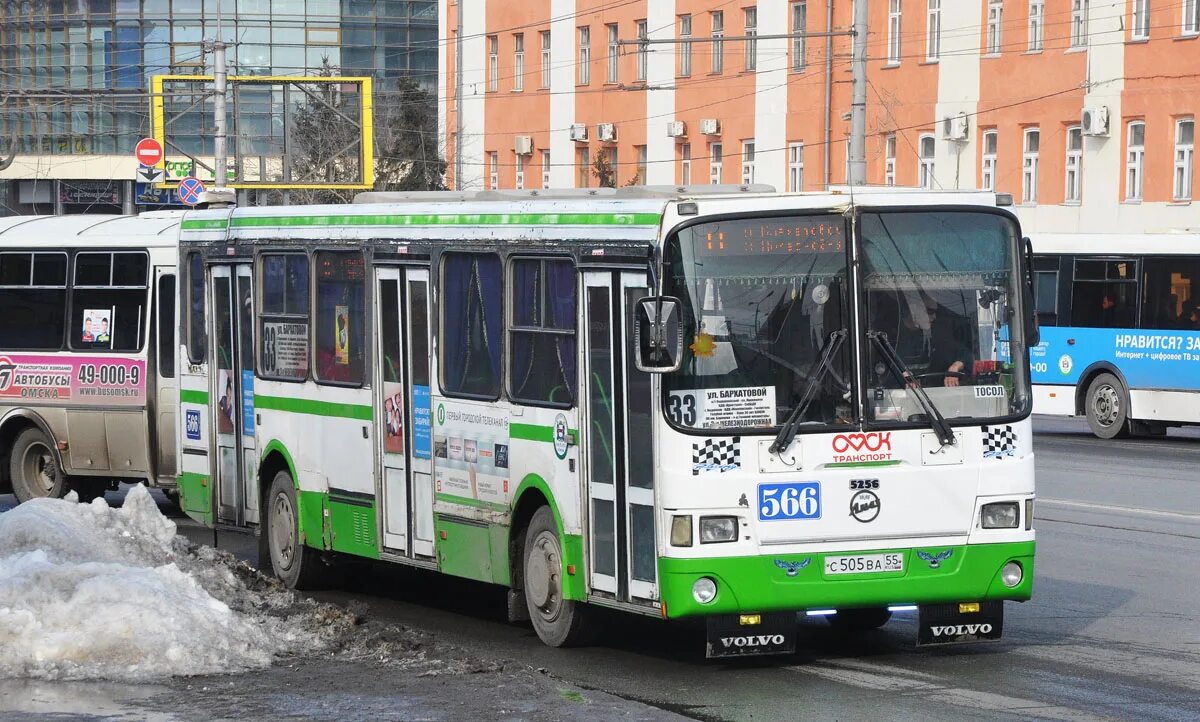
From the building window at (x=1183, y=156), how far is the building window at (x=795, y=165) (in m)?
13.3

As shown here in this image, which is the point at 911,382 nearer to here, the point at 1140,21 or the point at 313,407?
the point at 313,407

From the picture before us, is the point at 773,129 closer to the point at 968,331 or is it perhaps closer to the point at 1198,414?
the point at 1198,414

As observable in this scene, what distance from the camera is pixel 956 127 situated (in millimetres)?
47625

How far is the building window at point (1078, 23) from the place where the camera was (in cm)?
4325

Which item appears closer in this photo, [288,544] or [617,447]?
[617,447]

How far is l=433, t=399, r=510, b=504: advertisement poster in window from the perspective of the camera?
11711 millimetres

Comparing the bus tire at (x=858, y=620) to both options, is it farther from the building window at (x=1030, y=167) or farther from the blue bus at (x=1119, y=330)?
the building window at (x=1030, y=167)

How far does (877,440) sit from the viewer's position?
33.4 feet

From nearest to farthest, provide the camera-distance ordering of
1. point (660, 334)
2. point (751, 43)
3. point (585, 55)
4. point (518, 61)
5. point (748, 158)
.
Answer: point (660, 334) → point (751, 43) → point (748, 158) → point (585, 55) → point (518, 61)

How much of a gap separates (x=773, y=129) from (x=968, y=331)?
→ 44609mm

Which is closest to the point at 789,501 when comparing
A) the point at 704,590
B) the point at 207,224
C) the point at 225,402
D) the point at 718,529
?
the point at 718,529

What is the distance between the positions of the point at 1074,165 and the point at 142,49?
196 feet

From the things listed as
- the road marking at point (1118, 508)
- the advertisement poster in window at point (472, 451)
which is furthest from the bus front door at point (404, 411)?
the road marking at point (1118, 508)

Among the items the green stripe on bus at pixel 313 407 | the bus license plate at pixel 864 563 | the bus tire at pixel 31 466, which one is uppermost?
the green stripe on bus at pixel 313 407
